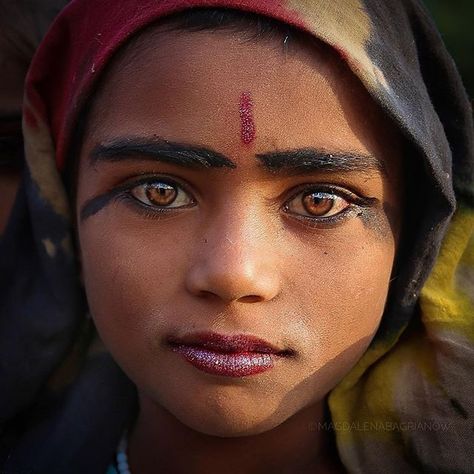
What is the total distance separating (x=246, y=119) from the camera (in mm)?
1265

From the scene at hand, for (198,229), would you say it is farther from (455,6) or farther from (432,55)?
(455,6)

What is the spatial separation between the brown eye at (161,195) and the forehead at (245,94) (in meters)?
0.09

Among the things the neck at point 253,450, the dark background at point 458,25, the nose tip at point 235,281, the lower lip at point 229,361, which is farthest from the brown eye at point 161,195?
the dark background at point 458,25

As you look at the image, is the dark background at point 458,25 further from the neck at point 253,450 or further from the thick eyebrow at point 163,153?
the thick eyebrow at point 163,153

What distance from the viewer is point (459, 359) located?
4.63ft

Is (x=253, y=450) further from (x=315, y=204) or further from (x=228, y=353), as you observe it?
(x=315, y=204)

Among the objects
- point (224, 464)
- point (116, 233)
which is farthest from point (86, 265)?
point (224, 464)

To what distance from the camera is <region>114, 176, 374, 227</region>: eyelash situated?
133 cm

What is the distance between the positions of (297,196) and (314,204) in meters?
0.03

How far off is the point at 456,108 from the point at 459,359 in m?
0.46

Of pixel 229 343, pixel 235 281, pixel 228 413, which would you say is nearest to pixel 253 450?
pixel 228 413

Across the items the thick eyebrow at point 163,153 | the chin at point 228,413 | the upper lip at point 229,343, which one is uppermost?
the thick eyebrow at point 163,153

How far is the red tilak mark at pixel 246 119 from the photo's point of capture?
1265mm

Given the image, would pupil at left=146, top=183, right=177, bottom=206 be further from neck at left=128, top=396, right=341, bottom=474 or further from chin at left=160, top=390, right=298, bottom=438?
neck at left=128, top=396, right=341, bottom=474
